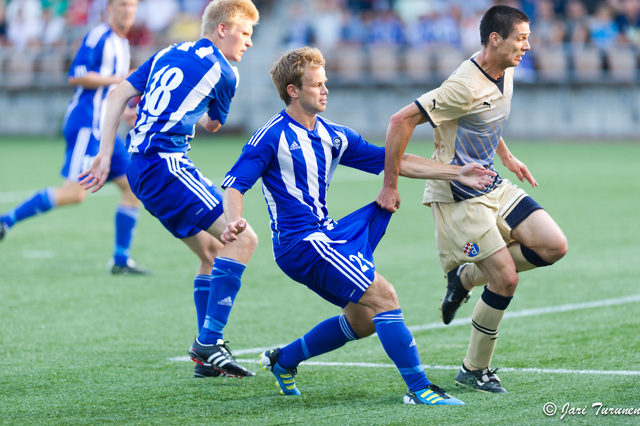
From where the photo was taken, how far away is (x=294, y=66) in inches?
190

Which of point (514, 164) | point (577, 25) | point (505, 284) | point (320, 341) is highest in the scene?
point (577, 25)

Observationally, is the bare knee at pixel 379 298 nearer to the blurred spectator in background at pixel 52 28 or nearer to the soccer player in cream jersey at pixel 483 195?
the soccer player in cream jersey at pixel 483 195

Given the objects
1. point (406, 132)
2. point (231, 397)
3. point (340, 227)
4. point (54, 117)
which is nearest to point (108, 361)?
point (231, 397)

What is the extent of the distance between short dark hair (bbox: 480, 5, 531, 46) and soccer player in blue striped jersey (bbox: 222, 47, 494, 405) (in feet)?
2.45

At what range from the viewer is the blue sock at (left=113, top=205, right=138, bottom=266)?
8.85 metres

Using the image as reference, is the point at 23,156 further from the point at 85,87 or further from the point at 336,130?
the point at 336,130

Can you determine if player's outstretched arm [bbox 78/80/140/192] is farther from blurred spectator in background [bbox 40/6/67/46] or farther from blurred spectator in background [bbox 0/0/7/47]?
blurred spectator in background [bbox 0/0/7/47]

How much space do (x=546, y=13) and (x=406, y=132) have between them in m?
20.6

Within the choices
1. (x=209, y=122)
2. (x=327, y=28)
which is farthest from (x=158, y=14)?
(x=209, y=122)

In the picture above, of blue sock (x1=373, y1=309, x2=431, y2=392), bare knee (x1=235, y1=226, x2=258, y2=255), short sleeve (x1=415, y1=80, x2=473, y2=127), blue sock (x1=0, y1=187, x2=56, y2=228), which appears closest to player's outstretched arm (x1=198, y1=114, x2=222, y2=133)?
bare knee (x1=235, y1=226, x2=258, y2=255)

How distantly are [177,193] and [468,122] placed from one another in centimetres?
169

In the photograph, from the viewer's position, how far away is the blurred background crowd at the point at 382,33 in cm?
2377

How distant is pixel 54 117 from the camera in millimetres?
26922

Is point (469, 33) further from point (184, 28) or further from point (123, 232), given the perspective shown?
point (123, 232)
